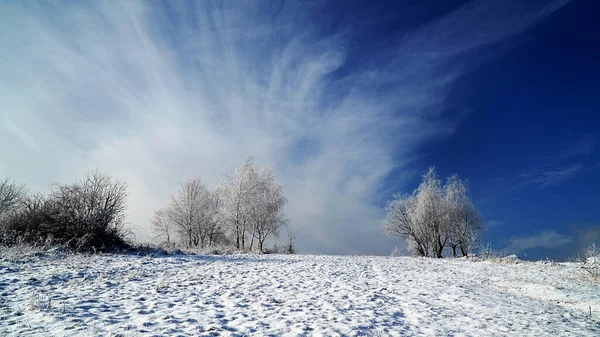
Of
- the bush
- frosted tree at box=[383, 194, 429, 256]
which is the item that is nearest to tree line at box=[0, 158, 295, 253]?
the bush

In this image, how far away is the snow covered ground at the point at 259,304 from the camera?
557 centimetres

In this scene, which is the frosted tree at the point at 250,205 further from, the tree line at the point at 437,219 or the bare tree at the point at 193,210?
the tree line at the point at 437,219

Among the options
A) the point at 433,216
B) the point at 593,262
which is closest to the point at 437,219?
the point at 433,216

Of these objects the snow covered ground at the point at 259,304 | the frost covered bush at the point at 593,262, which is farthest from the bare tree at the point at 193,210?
the frost covered bush at the point at 593,262

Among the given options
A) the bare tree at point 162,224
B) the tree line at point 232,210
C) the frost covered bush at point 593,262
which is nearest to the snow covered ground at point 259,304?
the frost covered bush at point 593,262

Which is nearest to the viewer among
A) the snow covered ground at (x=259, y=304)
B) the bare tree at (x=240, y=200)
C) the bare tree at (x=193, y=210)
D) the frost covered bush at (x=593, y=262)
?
the snow covered ground at (x=259, y=304)

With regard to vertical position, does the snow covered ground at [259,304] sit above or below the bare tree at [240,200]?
below

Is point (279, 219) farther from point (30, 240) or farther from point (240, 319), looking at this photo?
point (240, 319)

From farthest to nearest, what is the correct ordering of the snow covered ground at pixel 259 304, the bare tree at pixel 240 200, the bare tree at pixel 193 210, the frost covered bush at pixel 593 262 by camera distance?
the bare tree at pixel 193 210 < the bare tree at pixel 240 200 < the frost covered bush at pixel 593 262 < the snow covered ground at pixel 259 304

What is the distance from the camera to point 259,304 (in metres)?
7.33

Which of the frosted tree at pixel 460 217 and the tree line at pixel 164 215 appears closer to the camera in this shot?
the tree line at pixel 164 215

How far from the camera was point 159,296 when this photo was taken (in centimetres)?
738

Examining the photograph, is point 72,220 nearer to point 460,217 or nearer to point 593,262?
point 593,262

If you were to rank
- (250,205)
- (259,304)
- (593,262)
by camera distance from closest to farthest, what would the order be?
(259,304)
(593,262)
(250,205)
